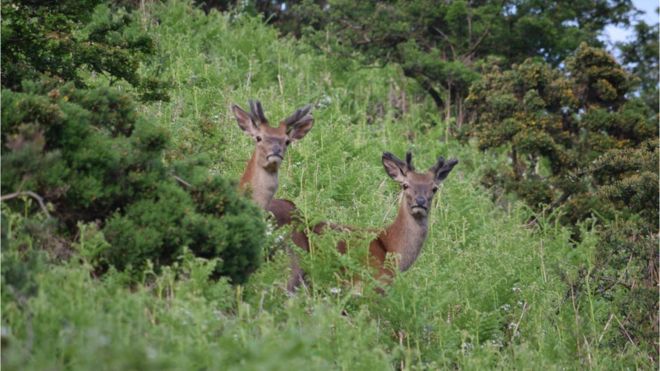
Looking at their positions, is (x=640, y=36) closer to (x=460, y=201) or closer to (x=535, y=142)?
(x=535, y=142)

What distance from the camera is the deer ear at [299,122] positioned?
9.98 metres

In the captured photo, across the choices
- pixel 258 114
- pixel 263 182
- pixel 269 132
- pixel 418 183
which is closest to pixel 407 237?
pixel 418 183

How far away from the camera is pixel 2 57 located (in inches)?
324

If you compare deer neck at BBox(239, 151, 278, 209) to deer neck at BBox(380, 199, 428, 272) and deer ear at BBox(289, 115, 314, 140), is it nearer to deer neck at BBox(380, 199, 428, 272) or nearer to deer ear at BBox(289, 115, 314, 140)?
deer ear at BBox(289, 115, 314, 140)

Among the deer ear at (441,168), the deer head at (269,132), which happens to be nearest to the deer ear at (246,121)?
the deer head at (269,132)

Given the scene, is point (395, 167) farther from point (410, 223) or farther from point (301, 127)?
point (301, 127)

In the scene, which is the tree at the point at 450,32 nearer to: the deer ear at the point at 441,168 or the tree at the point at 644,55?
the tree at the point at 644,55

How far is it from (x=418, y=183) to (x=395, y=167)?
1.49 feet

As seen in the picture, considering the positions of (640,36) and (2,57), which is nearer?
Result: (2,57)

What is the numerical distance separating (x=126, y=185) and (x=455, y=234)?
617 centimetres

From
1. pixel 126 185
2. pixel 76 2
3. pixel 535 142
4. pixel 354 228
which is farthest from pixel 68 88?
pixel 535 142

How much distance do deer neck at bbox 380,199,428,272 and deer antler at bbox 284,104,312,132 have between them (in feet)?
4.30

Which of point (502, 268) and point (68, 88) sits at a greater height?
point (68, 88)

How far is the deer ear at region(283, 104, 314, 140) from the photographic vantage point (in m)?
9.98
